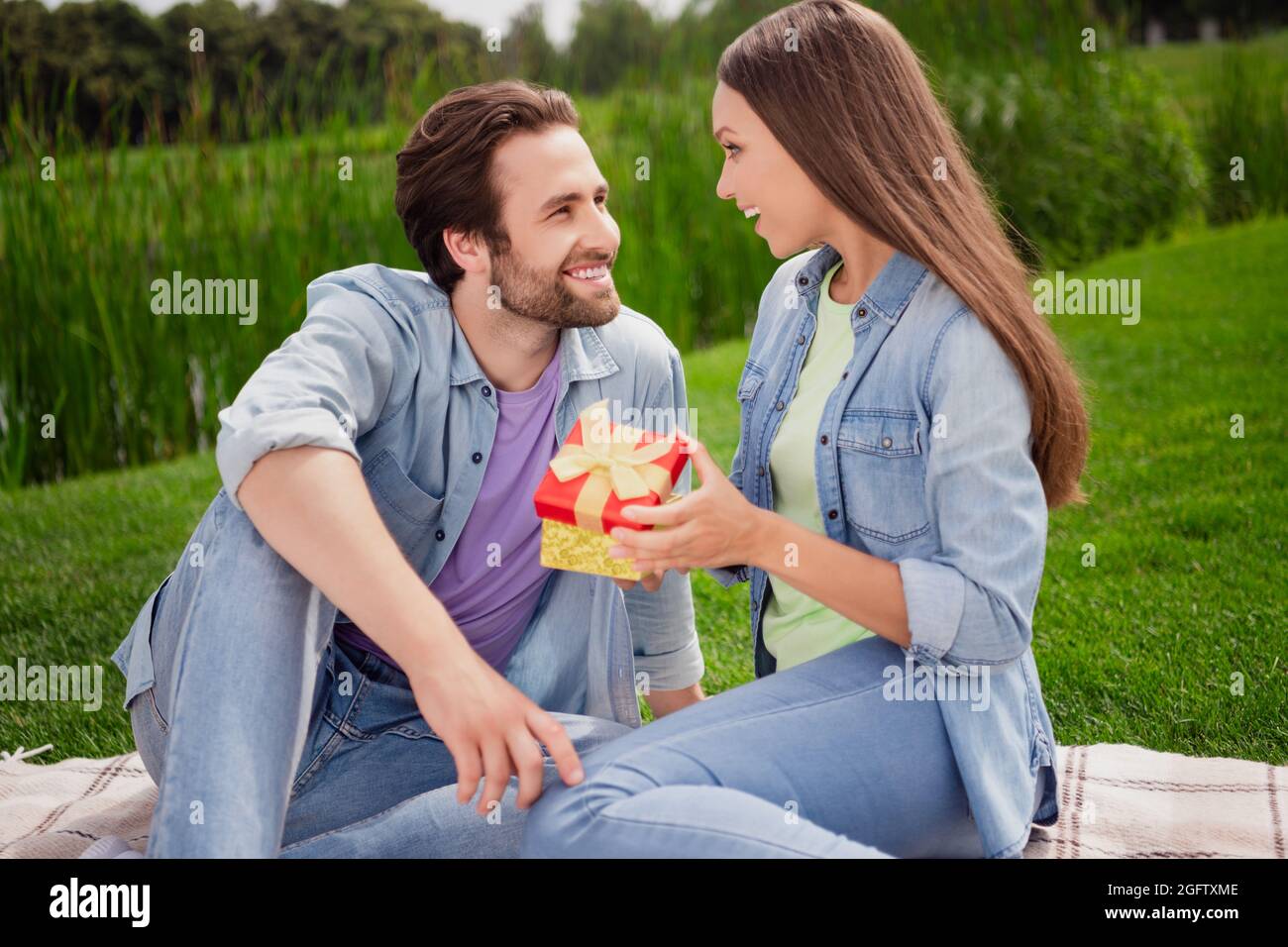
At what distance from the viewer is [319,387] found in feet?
6.74

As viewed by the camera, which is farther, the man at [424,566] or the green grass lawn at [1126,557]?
the green grass lawn at [1126,557]

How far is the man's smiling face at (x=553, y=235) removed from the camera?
7.85 feet

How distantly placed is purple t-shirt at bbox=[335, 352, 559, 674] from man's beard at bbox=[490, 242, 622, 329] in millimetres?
193

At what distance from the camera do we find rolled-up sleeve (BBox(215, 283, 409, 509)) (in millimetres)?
1890

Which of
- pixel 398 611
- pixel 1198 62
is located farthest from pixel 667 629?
pixel 1198 62

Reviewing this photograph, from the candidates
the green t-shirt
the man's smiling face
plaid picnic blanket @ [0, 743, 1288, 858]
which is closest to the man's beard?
the man's smiling face

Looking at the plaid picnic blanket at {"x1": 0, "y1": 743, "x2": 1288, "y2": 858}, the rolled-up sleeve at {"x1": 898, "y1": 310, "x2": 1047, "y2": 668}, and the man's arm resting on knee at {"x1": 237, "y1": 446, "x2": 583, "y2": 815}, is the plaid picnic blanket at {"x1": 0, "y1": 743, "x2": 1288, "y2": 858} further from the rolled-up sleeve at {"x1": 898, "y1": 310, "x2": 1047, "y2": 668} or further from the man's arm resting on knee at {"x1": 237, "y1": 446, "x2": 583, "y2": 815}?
the man's arm resting on knee at {"x1": 237, "y1": 446, "x2": 583, "y2": 815}

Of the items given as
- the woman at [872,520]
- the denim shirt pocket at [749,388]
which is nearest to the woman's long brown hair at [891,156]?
the woman at [872,520]

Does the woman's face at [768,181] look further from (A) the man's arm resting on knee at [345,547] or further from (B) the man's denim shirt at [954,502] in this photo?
(A) the man's arm resting on knee at [345,547]

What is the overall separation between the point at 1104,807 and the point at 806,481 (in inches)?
36.2

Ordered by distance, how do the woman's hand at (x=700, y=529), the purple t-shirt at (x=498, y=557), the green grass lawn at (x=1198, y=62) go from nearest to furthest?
the woman's hand at (x=700, y=529), the purple t-shirt at (x=498, y=557), the green grass lawn at (x=1198, y=62)

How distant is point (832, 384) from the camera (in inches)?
82.9

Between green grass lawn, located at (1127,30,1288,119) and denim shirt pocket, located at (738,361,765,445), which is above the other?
green grass lawn, located at (1127,30,1288,119)

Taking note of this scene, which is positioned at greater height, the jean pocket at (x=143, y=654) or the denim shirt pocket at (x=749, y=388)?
the denim shirt pocket at (x=749, y=388)
